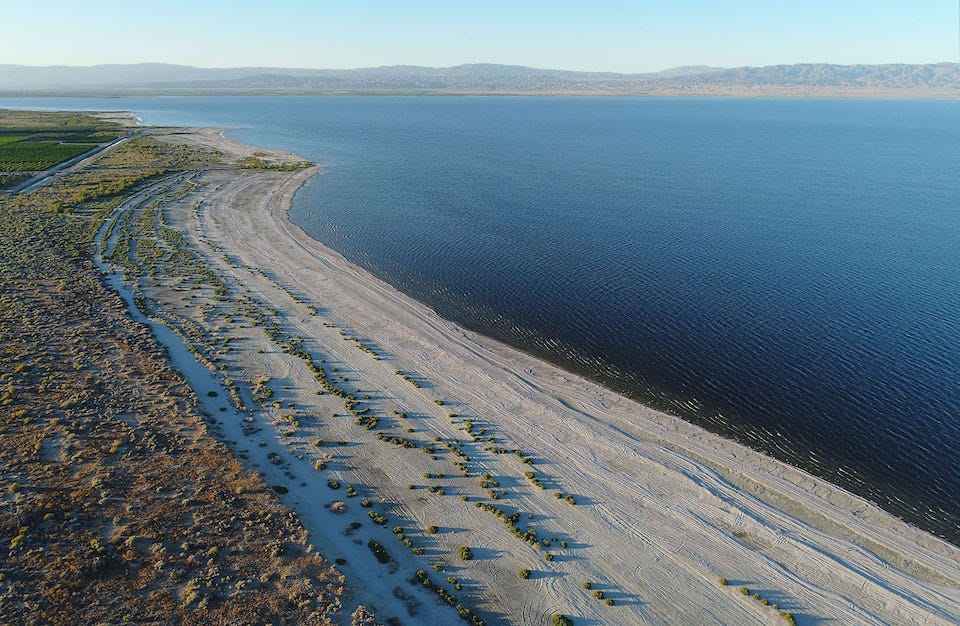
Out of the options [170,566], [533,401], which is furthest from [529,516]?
[170,566]

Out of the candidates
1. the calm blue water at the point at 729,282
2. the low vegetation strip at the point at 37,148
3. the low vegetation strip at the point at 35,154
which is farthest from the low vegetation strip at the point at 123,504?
the low vegetation strip at the point at 35,154

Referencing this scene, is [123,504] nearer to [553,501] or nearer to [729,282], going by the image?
[553,501]

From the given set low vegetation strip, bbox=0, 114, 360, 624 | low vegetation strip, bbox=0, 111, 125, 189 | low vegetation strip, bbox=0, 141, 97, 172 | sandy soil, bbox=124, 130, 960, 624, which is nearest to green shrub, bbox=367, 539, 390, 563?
sandy soil, bbox=124, 130, 960, 624

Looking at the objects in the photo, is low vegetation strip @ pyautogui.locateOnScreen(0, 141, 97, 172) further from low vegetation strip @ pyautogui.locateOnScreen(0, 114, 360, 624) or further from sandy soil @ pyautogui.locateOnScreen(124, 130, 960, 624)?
sandy soil @ pyautogui.locateOnScreen(124, 130, 960, 624)

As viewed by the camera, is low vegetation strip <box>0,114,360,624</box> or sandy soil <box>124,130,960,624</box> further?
sandy soil <box>124,130,960,624</box>

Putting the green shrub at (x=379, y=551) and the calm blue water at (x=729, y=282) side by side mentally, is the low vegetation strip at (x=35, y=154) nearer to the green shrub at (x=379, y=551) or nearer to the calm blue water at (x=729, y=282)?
the calm blue water at (x=729, y=282)

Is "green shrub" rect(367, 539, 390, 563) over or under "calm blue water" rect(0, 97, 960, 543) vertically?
under
